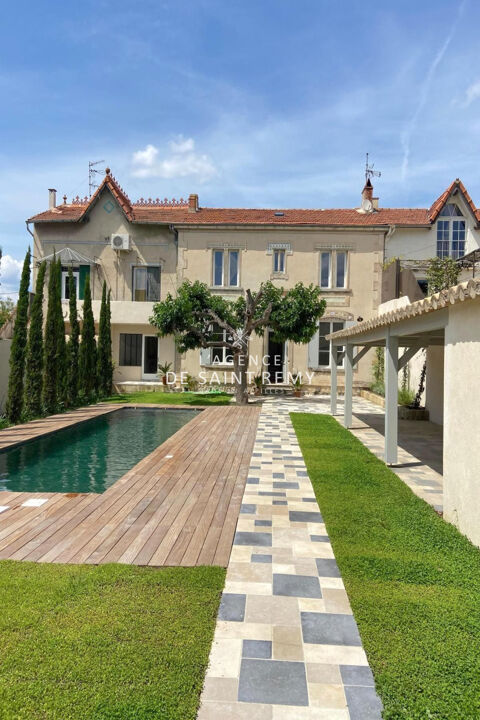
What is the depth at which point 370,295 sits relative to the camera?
64.2ft

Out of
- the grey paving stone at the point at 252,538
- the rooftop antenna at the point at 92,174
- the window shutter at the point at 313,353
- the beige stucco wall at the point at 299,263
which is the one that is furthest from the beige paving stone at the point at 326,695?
the rooftop antenna at the point at 92,174

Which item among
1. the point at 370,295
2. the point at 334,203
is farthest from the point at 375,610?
the point at 334,203

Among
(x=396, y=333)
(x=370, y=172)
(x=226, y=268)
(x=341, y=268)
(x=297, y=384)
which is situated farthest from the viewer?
(x=370, y=172)

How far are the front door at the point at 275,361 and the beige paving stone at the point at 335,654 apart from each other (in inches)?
680

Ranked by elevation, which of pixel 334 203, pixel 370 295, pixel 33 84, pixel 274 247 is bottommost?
pixel 370 295

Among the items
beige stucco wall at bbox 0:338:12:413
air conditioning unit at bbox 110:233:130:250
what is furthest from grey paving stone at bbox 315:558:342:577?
air conditioning unit at bbox 110:233:130:250

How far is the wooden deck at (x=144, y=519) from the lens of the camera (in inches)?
165

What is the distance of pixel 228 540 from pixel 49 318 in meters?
11.1

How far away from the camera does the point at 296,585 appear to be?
3.62 metres

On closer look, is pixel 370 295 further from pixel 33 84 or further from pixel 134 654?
pixel 134 654

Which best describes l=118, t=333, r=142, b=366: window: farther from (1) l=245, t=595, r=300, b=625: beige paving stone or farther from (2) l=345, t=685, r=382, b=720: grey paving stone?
(2) l=345, t=685, r=382, b=720: grey paving stone

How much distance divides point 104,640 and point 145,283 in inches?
744

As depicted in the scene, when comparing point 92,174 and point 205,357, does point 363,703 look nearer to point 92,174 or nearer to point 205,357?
point 205,357

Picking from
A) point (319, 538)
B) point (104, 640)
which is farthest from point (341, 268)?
point (104, 640)
